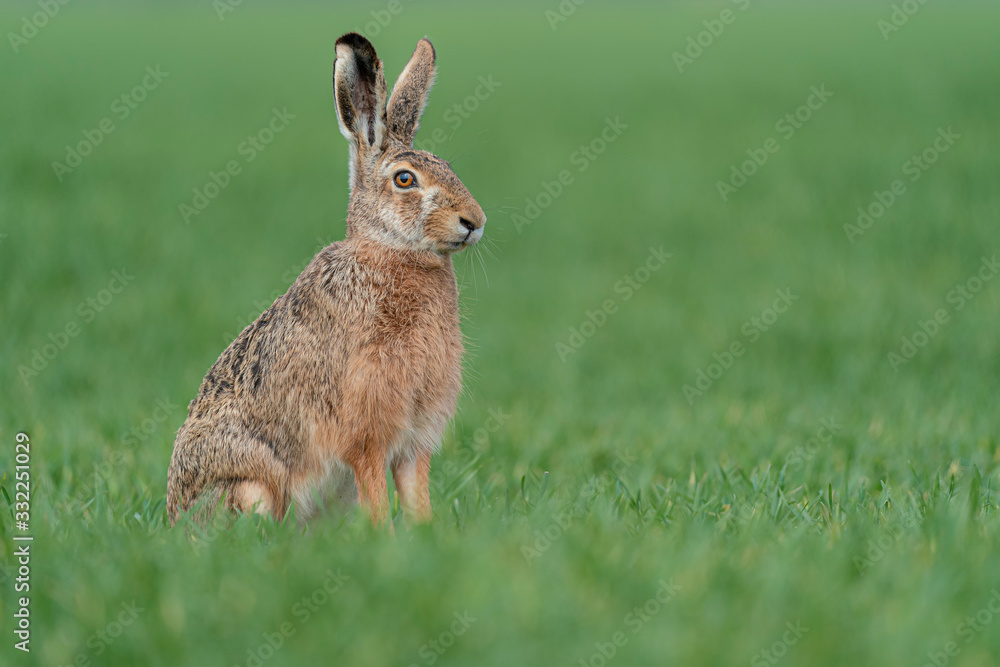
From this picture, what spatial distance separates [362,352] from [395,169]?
0.71 meters

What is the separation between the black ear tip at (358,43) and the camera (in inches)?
150

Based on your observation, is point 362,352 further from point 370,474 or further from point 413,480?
point 413,480

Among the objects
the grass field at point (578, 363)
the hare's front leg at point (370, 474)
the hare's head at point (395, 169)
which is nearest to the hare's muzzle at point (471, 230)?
the hare's head at point (395, 169)

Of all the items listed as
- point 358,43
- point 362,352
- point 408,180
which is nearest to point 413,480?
point 362,352

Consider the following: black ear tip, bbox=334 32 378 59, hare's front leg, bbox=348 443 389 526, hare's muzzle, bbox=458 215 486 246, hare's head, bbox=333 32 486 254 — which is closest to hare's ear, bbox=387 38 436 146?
hare's head, bbox=333 32 486 254

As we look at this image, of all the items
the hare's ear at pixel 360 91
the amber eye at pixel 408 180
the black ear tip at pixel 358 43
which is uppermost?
the black ear tip at pixel 358 43

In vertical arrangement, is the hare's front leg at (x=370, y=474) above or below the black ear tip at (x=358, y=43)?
below

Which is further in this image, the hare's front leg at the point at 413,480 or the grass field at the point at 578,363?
the hare's front leg at the point at 413,480

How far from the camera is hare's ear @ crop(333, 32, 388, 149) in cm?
386

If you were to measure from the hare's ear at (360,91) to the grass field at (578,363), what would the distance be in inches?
28.8

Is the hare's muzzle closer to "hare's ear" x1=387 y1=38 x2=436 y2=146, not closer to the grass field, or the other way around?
"hare's ear" x1=387 y1=38 x2=436 y2=146

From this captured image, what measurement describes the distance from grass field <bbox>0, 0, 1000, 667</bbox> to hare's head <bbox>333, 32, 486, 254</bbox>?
63 cm

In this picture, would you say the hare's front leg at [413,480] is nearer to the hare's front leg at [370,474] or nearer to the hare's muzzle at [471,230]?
the hare's front leg at [370,474]

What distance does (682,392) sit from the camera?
793 cm
